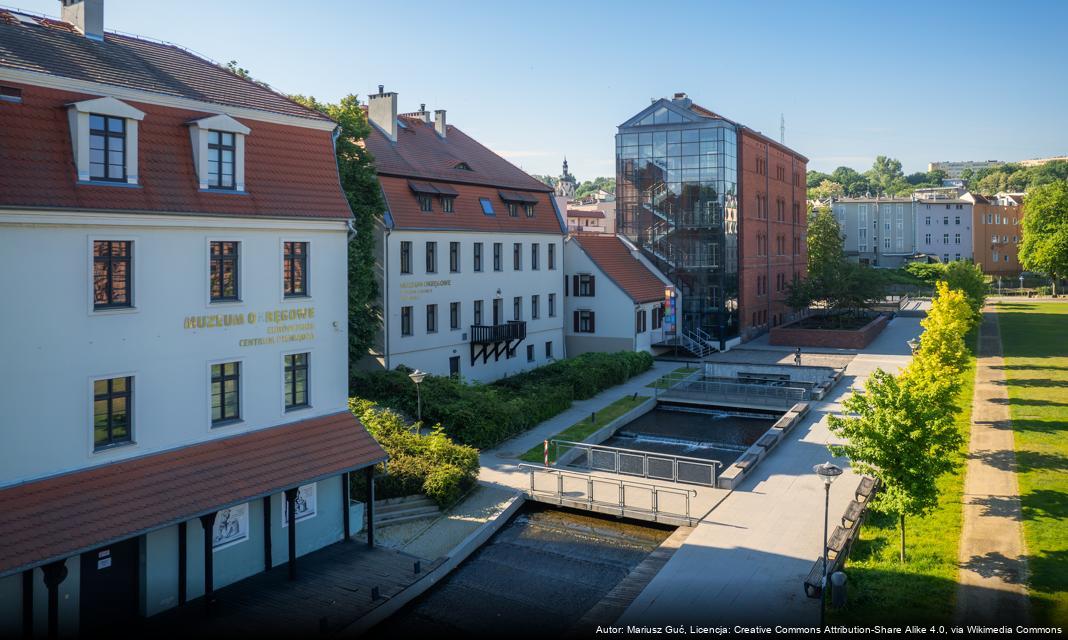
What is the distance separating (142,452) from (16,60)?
725 cm

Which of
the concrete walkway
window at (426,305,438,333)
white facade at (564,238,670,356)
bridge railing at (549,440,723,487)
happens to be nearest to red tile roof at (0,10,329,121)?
bridge railing at (549,440,723,487)

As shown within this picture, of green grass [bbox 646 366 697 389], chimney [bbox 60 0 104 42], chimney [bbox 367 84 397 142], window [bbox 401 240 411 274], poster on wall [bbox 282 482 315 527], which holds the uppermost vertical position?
chimney [bbox 367 84 397 142]

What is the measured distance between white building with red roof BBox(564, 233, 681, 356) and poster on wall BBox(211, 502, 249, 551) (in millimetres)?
28688

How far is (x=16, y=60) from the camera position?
14.4 meters

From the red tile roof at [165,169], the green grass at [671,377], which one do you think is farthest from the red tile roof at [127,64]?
the green grass at [671,377]

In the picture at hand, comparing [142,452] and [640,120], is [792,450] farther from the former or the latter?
[640,120]

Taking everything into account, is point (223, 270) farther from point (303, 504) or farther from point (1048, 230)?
point (1048, 230)

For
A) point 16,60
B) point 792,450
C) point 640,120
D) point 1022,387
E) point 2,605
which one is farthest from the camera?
point 640,120

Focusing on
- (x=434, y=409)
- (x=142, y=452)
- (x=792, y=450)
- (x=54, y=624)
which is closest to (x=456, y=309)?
(x=434, y=409)

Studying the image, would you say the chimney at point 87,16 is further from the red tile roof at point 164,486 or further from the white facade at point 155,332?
the red tile roof at point 164,486

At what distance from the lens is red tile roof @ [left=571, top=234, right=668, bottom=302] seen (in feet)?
145

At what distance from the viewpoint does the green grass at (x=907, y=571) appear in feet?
45.9

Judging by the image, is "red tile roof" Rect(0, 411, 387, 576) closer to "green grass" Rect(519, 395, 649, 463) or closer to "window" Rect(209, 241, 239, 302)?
"window" Rect(209, 241, 239, 302)

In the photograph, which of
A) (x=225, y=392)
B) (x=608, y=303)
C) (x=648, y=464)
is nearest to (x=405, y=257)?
(x=608, y=303)
